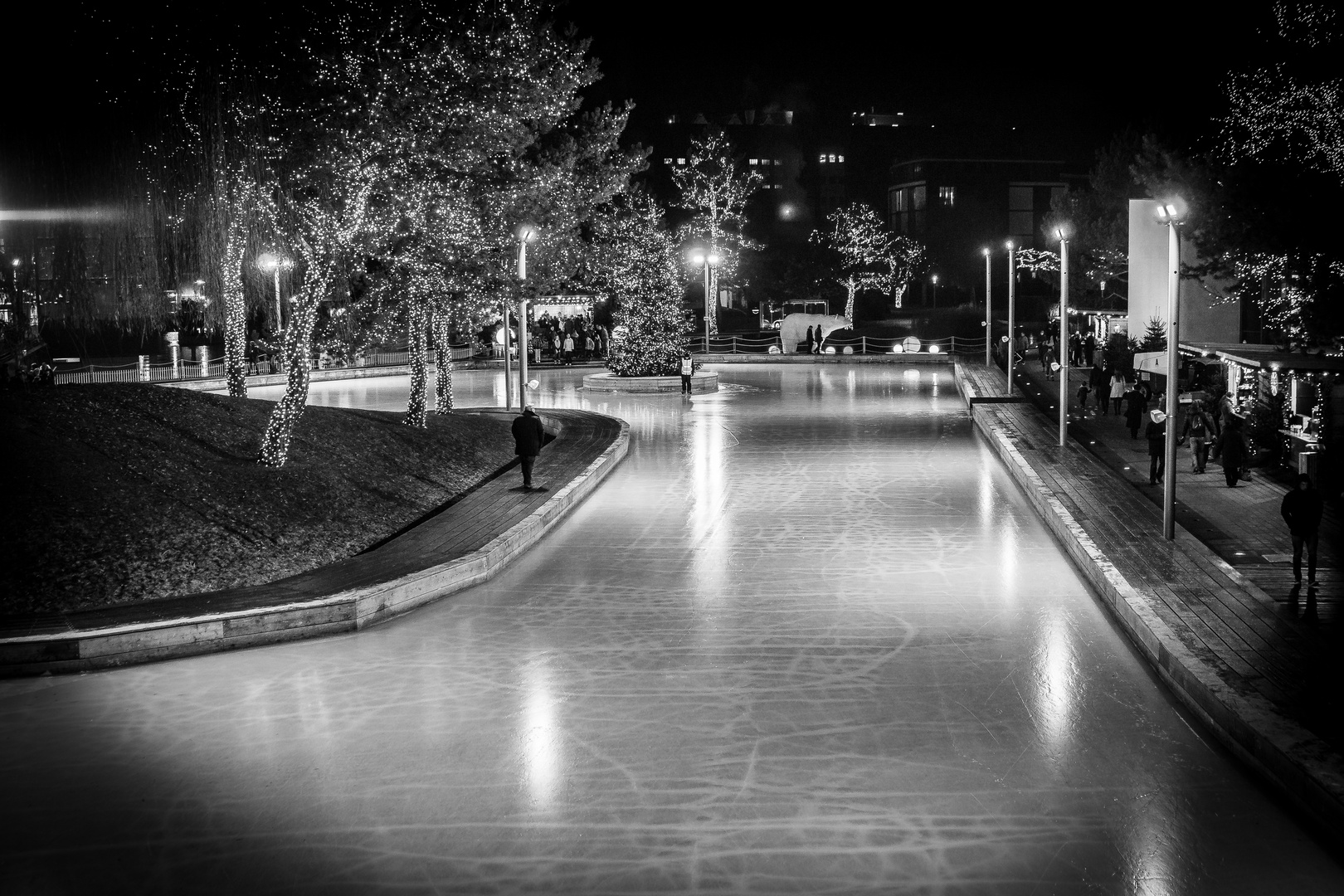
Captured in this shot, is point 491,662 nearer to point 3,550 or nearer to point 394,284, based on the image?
point 3,550

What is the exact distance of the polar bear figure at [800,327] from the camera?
58000mm

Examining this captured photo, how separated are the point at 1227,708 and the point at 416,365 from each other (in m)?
18.7

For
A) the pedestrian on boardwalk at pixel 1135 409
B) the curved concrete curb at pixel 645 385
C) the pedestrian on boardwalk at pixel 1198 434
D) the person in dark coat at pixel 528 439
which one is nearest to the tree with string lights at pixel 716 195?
the curved concrete curb at pixel 645 385

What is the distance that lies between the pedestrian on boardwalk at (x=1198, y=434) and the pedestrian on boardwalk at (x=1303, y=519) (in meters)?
8.29

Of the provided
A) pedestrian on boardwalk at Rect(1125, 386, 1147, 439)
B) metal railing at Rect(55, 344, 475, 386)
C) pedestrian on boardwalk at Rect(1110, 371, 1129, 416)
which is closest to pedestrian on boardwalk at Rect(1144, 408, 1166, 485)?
pedestrian on boardwalk at Rect(1125, 386, 1147, 439)

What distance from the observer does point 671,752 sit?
7.94m

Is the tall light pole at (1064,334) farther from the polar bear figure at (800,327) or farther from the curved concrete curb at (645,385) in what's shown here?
the polar bear figure at (800,327)

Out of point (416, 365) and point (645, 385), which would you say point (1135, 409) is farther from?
point (645, 385)

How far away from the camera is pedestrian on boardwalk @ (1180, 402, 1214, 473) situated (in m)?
20.0

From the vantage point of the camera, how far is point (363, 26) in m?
17.2

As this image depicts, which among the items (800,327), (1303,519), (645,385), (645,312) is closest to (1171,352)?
(1303,519)

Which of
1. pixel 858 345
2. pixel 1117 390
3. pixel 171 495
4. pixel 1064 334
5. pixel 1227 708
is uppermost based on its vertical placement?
pixel 858 345

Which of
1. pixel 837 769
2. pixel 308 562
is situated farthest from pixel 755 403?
pixel 837 769

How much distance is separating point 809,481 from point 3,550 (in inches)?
463
